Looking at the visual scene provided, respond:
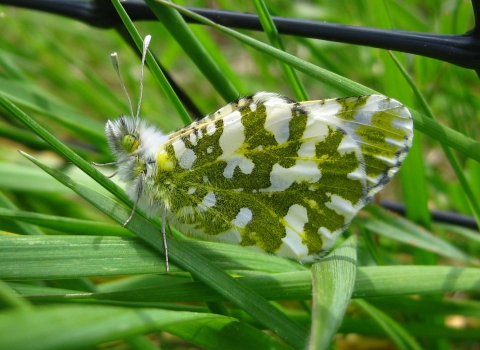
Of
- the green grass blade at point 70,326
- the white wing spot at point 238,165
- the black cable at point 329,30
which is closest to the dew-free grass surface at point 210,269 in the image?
the green grass blade at point 70,326

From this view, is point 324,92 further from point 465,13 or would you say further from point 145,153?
point 145,153

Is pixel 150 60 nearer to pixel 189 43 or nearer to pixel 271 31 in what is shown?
pixel 189 43

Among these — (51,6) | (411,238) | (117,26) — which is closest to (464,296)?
(411,238)

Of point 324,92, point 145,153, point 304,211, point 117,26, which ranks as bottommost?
point 304,211

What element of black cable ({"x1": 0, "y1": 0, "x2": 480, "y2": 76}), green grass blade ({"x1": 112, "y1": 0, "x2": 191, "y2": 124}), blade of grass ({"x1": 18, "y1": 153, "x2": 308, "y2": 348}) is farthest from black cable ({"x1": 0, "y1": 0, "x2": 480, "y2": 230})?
blade of grass ({"x1": 18, "y1": 153, "x2": 308, "y2": 348})

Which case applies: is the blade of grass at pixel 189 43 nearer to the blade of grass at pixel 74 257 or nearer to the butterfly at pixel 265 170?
the butterfly at pixel 265 170

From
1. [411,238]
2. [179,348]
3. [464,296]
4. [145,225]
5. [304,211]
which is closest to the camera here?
[145,225]

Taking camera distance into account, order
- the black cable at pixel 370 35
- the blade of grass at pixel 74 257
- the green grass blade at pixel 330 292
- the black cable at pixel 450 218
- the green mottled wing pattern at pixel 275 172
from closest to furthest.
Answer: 1. the green grass blade at pixel 330 292
2. the blade of grass at pixel 74 257
3. the black cable at pixel 370 35
4. the green mottled wing pattern at pixel 275 172
5. the black cable at pixel 450 218
